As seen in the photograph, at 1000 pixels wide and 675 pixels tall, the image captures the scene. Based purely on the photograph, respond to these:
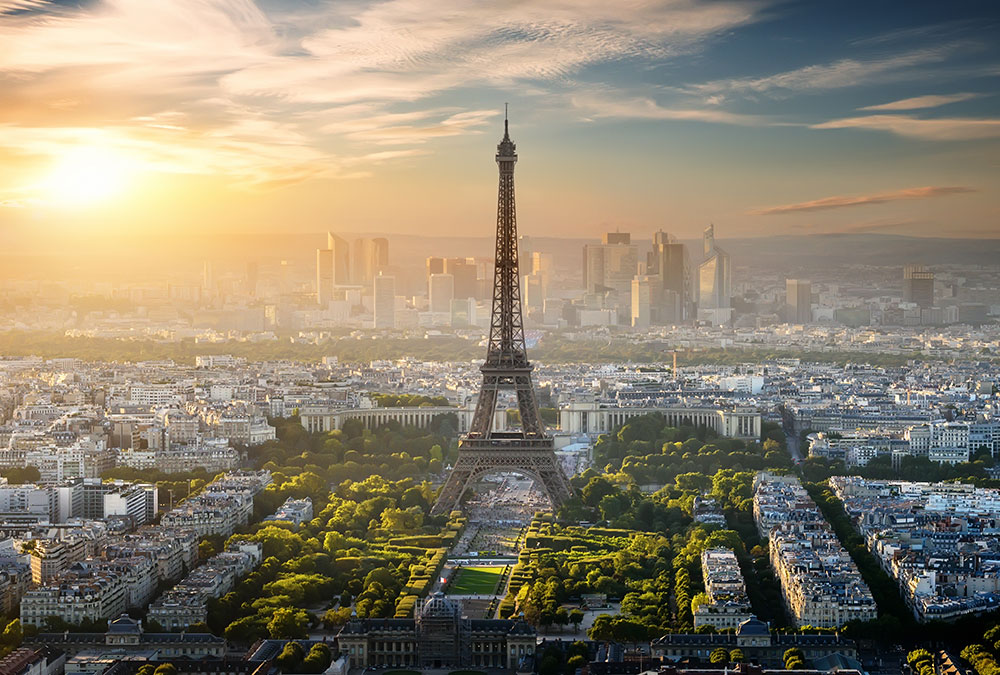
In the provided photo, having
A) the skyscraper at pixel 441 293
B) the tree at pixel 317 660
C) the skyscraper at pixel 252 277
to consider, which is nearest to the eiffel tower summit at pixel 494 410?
the tree at pixel 317 660

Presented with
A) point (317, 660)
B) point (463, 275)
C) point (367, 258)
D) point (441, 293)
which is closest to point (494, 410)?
point (317, 660)

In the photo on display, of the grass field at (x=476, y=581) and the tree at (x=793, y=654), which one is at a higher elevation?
the tree at (x=793, y=654)

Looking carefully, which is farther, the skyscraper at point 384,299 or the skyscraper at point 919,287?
the skyscraper at point 384,299

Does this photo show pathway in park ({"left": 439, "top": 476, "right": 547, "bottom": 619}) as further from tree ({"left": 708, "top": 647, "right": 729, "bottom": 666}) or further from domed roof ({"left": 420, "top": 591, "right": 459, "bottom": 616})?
tree ({"left": 708, "top": 647, "right": 729, "bottom": 666})

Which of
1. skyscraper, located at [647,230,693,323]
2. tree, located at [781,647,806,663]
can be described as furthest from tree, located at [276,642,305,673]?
skyscraper, located at [647,230,693,323]

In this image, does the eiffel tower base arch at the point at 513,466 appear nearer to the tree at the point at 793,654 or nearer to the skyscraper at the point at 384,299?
the tree at the point at 793,654

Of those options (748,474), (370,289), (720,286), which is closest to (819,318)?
(720,286)

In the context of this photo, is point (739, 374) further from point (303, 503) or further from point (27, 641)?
point (27, 641)

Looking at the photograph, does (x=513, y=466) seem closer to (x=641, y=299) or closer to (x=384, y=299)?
(x=641, y=299)
